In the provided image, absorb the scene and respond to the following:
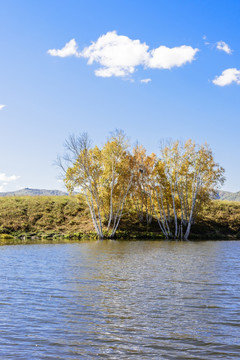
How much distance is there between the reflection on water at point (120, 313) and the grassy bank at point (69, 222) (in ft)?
103

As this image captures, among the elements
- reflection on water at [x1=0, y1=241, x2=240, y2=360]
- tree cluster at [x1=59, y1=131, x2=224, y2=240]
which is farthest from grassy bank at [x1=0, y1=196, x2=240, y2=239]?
reflection on water at [x1=0, y1=241, x2=240, y2=360]

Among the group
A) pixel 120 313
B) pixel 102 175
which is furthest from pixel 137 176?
pixel 120 313

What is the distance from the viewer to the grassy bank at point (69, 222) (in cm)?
5256

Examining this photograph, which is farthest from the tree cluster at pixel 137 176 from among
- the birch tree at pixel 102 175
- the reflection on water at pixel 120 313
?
the reflection on water at pixel 120 313

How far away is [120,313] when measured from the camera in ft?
38.9

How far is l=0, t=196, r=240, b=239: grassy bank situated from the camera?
52562 mm

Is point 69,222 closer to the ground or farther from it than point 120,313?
farther from it

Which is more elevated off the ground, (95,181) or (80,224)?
(95,181)

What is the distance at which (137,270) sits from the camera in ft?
68.4

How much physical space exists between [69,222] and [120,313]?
4691 cm

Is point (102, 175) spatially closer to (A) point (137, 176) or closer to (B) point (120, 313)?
(A) point (137, 176)

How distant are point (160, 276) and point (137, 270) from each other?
2.38 m

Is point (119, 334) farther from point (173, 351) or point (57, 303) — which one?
point (57, 303)

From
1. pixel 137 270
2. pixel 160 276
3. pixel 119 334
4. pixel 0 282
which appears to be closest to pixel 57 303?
pixel 119 334
